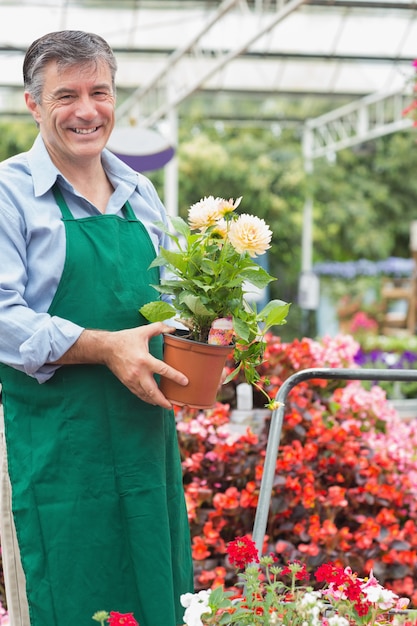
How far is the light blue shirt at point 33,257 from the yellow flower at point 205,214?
17 cm

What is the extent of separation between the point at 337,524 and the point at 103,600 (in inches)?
62.3

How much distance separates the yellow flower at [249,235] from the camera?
5.41 ft

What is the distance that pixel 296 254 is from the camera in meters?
17.8

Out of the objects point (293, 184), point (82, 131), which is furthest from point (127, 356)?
point (293, 184)

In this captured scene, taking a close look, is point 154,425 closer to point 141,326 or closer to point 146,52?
point 141,326

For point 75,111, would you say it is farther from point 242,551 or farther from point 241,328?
point 242,551

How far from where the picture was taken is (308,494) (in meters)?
3.02

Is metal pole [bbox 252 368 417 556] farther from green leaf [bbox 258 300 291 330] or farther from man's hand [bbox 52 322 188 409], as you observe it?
man's hand [bbox 52 322 188 409]

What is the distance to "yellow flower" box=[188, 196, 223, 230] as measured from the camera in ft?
5.65

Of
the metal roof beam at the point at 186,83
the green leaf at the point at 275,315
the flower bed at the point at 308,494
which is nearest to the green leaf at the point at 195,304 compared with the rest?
the green leaf at the point at 275,315

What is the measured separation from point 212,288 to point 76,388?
32 cm

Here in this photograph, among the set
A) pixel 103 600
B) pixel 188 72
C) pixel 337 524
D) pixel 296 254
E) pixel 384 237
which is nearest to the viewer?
pixel 103 600

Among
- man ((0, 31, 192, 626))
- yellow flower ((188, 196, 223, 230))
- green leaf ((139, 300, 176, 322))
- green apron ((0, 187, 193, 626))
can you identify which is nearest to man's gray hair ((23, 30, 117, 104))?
man ((0, 31, 192, 626))

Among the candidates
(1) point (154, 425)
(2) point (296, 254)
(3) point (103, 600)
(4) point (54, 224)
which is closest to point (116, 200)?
(4) point (54, 224)
